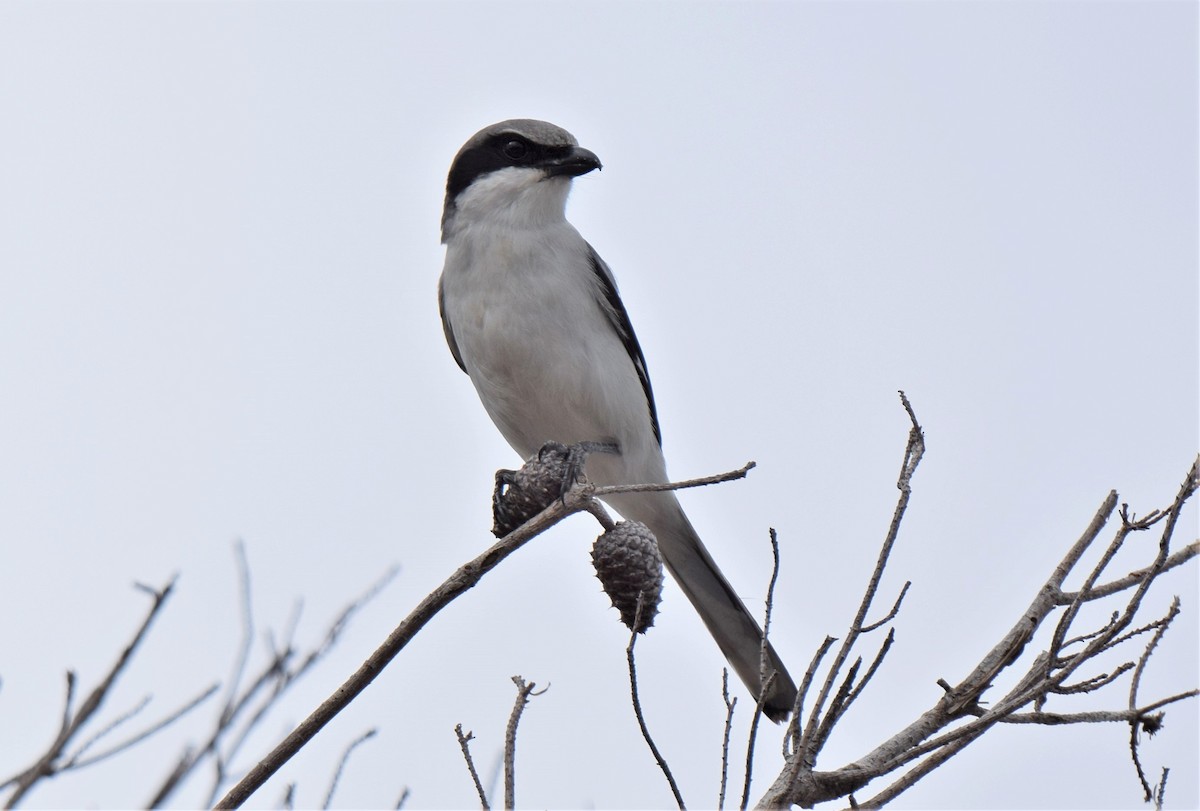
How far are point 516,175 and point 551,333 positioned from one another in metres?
0.98

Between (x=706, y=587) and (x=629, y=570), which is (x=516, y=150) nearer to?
(x=706, y=587)

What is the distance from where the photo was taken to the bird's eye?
638cm

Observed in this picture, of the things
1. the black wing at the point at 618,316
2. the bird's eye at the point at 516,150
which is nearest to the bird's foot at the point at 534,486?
the black wing at the point at 618,316

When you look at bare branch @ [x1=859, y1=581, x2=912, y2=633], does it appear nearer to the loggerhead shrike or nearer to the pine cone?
the pine cone

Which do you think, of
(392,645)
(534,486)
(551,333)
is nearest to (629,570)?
(534,486)

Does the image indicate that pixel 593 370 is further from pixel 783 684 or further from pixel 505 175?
pixel 783 684

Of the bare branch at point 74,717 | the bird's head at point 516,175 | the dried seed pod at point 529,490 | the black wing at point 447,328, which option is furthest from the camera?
the black wing at point 447,328

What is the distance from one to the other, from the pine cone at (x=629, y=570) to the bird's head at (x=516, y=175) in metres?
2.75

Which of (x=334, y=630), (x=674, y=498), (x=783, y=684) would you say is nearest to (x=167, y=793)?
(x=334, y=630)

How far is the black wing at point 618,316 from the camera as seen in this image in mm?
6270

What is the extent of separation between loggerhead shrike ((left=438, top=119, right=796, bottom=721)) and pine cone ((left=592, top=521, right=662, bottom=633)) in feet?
6.52

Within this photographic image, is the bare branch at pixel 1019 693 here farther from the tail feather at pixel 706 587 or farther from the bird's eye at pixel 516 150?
the bird's eye at pixel 516 150

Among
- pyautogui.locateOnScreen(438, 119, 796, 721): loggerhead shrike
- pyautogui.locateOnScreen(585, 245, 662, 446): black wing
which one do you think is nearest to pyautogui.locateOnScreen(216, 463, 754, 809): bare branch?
pyautogui.locateOnScreen(438, 119, 796, 721): loggerhead shrike

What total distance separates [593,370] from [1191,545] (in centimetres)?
327
